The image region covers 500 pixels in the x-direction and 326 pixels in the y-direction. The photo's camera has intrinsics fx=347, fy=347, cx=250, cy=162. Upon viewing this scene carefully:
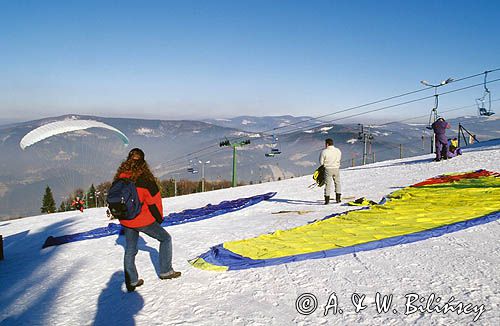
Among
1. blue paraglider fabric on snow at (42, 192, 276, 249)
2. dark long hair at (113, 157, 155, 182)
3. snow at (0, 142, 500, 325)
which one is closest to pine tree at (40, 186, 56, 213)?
blue paraglider fabric on snow at (42, 192, 276, 249)

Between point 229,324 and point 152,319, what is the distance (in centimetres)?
87

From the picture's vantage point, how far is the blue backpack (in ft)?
13.7

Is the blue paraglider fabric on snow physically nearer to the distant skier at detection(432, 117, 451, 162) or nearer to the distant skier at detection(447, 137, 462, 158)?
the distant skier at detection(432, 117, 451, 162)

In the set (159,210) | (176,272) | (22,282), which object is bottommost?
(22,282)

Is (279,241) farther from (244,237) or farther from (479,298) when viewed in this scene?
(479,298)

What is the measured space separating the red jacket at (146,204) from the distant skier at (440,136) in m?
13.8

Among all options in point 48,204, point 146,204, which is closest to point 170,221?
point 146,204

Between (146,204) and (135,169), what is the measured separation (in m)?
0.46

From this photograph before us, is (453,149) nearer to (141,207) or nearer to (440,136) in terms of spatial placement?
(440,136)

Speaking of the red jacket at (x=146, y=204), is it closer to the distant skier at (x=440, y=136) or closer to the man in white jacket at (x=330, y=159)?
the man in white jacket at (x=330, y=159)

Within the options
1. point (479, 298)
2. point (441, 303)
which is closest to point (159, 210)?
point (441, 303)

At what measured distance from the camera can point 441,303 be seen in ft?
10.9

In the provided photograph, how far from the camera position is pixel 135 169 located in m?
4.36

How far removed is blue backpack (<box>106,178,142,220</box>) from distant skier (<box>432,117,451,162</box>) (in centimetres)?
1401
